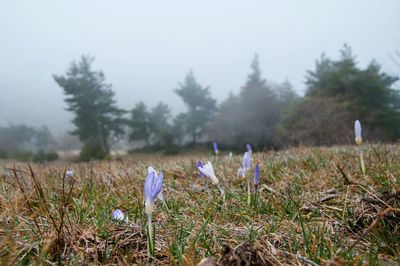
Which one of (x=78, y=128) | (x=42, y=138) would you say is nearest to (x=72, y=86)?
(x=78, y=128)

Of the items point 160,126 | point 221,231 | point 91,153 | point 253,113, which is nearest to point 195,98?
point 160,126

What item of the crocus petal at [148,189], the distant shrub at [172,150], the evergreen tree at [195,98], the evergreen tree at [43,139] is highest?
the evergreen tree at [195,98]

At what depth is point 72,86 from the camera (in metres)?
31.3

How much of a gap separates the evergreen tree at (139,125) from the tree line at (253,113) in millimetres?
129

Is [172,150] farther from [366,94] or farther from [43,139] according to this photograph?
[43,139]

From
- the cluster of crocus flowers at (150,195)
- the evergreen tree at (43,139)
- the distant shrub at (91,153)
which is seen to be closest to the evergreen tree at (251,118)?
the distant shrub at (91,153)

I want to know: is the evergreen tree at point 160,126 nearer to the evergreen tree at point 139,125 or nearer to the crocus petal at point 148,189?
the evergreen tree at point 139,125

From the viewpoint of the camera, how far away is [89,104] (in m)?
31.8

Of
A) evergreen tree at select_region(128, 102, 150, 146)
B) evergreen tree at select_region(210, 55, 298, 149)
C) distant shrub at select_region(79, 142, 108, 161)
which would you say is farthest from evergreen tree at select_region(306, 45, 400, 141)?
evergreen tree at select_region(128, 102, 150, 146)

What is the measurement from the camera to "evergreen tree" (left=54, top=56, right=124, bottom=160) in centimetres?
3159

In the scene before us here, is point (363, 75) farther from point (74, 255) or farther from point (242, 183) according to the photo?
point (74, 255)

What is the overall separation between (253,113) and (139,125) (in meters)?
15.0

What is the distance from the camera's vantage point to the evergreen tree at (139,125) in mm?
35812

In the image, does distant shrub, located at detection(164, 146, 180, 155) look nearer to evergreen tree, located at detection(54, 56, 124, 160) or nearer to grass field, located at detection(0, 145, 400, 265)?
evergreen tree, located at detection(54, 56, 124, 160)
